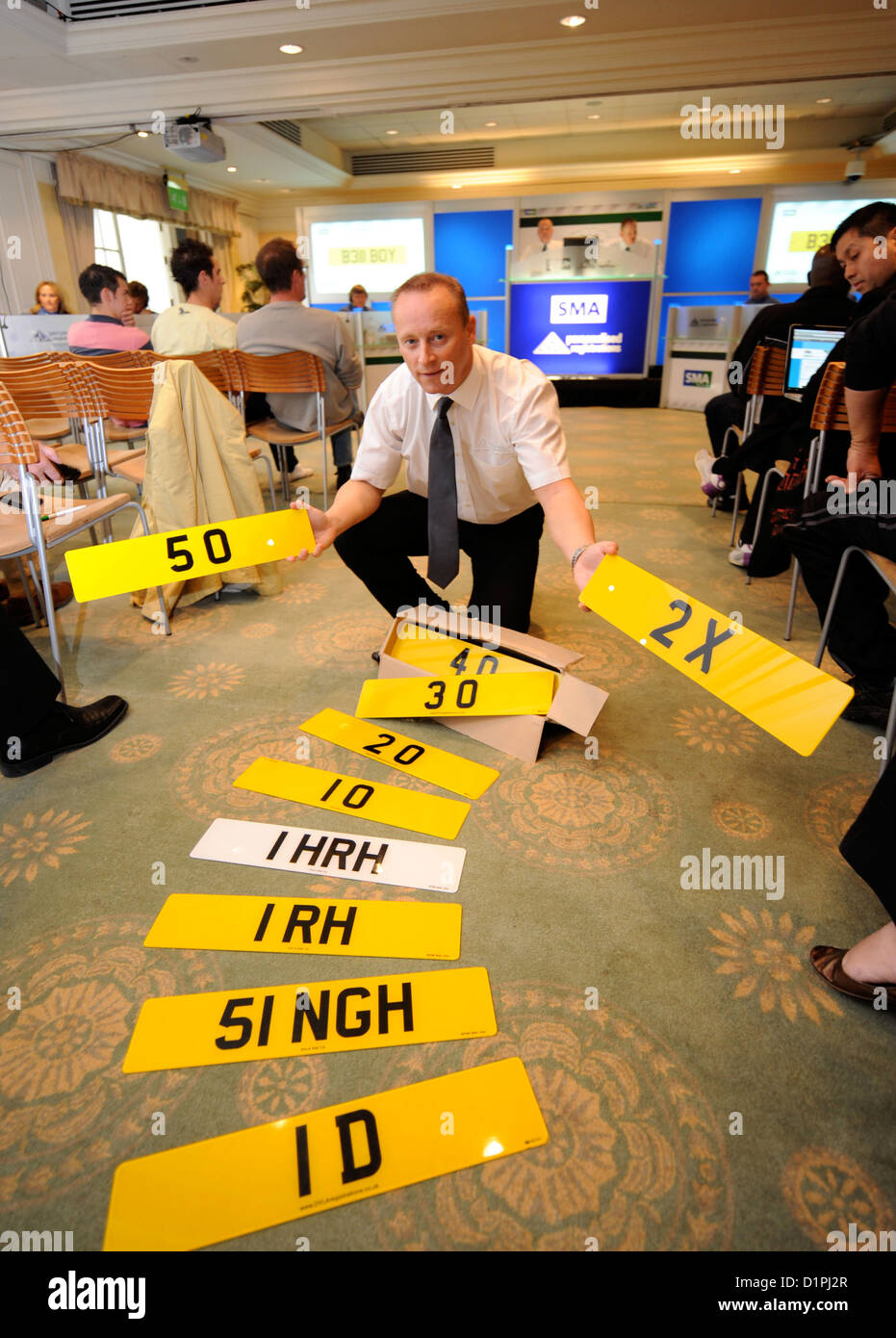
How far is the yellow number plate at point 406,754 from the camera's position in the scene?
5.60 ft

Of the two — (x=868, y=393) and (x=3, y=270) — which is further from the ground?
(x=3, y=270)

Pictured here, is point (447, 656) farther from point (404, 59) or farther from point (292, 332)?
point (404, 59)

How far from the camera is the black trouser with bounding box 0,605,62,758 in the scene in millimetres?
1686

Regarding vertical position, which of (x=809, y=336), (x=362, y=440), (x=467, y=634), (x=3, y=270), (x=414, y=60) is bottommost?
(x=467, y=634)

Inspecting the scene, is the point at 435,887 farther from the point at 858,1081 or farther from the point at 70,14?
the point at 70,14

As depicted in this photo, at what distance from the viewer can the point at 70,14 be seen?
5.24 metres

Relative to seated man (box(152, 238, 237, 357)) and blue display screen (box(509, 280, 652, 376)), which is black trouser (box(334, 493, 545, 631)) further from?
blue display screen (box(509, 280, 652, 376))

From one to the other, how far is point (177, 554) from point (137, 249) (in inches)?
445

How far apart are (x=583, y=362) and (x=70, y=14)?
232 inches

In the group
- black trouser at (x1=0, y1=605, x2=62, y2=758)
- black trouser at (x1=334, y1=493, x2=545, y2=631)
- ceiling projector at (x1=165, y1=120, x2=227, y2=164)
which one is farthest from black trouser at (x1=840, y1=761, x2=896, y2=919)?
ceiling projector at (x1=165, y1=120, x2=227, y2=164)

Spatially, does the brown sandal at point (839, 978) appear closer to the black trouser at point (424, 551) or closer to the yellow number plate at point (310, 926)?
the yellow number plate at point (310, 926)

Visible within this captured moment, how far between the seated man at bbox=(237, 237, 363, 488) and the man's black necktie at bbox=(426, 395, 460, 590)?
6.69 ft
